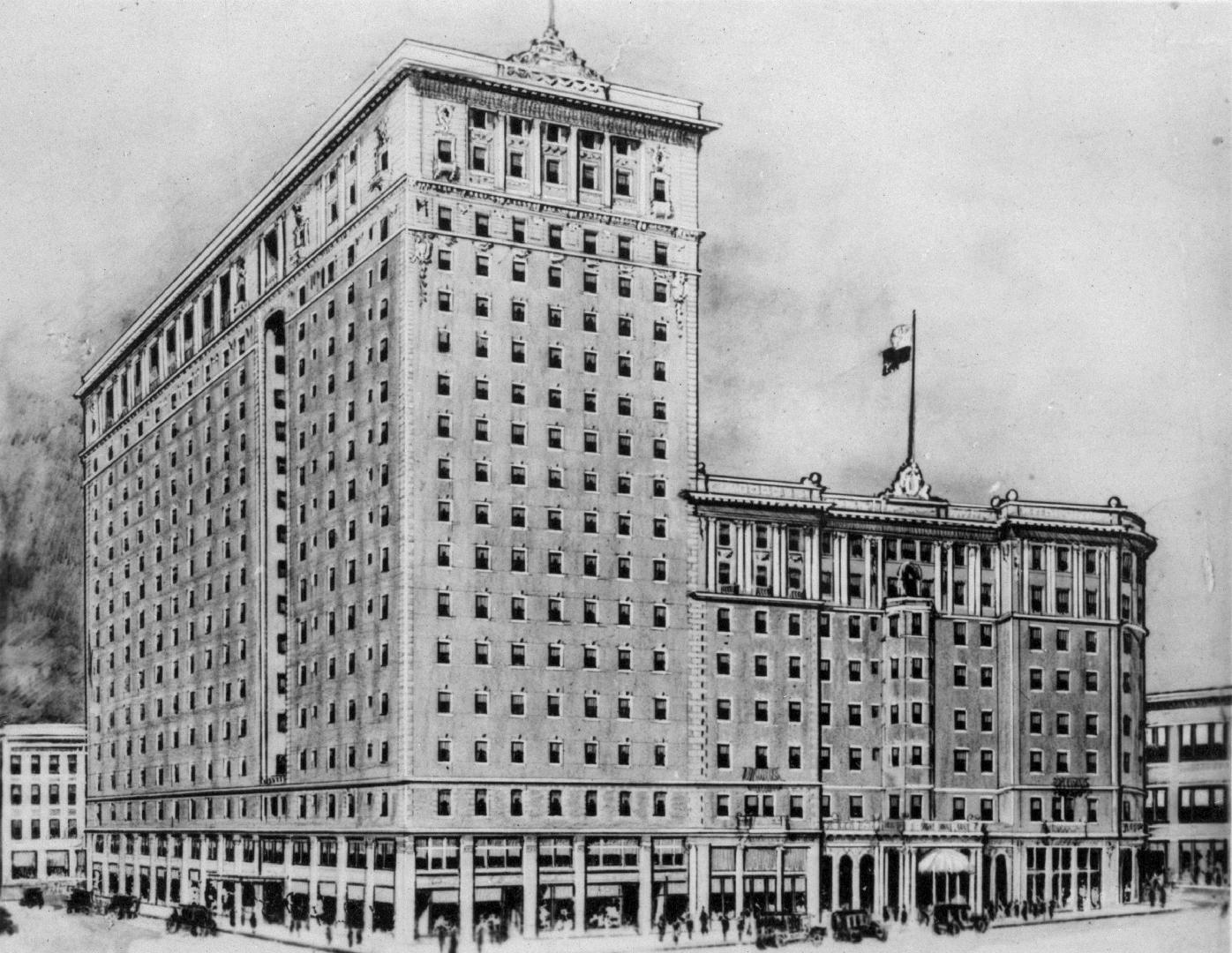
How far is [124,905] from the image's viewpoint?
1298 inches

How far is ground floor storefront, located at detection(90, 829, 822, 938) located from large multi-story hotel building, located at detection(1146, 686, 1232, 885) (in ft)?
21.0

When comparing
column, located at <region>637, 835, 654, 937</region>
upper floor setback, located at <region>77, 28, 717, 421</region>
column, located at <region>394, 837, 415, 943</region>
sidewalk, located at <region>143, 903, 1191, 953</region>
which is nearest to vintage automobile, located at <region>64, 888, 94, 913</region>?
sidewalk, located at <region>143, 903, 1191, 953</region>

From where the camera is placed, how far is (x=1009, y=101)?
36.2 meters

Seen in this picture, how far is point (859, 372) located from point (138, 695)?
15355 millimetres

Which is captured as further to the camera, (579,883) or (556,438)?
(556,438)

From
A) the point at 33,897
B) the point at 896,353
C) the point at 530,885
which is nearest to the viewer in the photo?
the point at 33,897

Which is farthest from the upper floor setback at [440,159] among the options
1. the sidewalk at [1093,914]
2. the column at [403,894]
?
the sidewalk at [1093,914]

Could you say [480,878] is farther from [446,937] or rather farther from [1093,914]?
[1093,914]

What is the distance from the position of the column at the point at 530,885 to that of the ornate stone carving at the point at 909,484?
9.12 metres

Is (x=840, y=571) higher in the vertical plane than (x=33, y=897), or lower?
higher

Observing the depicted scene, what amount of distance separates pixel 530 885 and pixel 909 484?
9.95 m

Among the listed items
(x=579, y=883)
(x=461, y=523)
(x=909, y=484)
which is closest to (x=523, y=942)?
(x=579, y=883)

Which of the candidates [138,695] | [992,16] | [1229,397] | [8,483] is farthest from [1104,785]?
[8,483]

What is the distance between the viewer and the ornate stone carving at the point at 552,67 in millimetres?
34031
